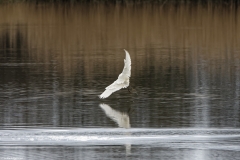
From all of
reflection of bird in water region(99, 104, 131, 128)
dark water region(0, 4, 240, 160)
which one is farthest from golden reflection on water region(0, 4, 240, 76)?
reflection of bird in water region(99, 104, 131, 128)

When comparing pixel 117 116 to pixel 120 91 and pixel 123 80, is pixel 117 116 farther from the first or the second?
pixel 120 91

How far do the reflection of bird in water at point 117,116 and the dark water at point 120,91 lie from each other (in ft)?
0.06

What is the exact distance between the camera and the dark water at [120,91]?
45.4ft

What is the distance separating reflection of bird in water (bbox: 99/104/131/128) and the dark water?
20 mm

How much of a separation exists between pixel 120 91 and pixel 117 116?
3.78 meters

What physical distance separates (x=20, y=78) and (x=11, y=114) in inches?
245

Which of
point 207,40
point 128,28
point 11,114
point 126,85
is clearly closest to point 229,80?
point 126,85

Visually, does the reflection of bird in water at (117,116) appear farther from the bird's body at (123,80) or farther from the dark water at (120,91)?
the bird's body at (123,80)

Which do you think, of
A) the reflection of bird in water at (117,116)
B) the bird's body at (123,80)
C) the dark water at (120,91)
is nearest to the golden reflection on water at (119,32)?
the dark water at (120,91)

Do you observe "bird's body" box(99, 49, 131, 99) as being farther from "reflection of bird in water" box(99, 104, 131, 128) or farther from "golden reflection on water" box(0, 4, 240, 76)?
"golden reflection on water" box(0, 4, 240, 76)

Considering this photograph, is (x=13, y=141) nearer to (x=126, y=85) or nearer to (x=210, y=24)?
(x=126, y=85)

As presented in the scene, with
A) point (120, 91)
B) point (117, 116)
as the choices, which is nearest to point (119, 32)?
point (120, 91)

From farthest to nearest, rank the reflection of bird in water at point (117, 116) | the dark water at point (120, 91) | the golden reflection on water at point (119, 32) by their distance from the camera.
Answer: the golden reflection on water at point (119, 32) < the reflection of bird in water at point (117, 116) < the dark water at point (120, 91)

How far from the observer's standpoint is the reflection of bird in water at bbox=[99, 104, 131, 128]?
631 inches
